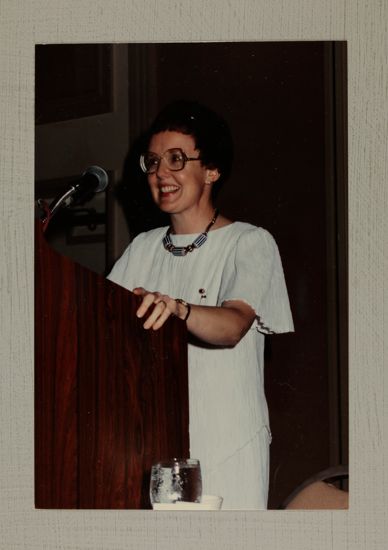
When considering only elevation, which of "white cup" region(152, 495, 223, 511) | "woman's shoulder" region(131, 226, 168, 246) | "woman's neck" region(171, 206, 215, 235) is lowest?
"white cup" region(152, 495, 223, 511)

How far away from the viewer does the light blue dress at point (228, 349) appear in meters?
1.37

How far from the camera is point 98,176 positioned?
1403mm

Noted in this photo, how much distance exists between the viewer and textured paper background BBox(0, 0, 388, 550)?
1.42 metres

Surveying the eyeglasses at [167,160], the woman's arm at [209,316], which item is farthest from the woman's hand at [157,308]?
the eyeglasses at [167,160]

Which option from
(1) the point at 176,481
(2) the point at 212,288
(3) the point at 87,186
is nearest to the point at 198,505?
(1) the point at 176,481

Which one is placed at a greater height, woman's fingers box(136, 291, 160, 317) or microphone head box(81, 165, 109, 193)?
microphone head box(81, 165, 109, 193)

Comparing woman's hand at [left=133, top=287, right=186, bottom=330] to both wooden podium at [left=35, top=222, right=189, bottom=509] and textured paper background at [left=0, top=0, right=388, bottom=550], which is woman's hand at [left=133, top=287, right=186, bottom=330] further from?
textured paper background at [left=0, top=0, right=388, bottom=550]

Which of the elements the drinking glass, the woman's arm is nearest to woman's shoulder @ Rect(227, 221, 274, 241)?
the woman's arm

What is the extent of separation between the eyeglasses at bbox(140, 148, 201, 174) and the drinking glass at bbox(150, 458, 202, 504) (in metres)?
0.49

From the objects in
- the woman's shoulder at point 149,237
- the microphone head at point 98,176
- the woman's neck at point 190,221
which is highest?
the microphone head at point 98,176

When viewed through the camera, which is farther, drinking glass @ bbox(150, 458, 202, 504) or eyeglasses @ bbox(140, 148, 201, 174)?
eyeglasses @ bbox(140, 148, 201, 174)
